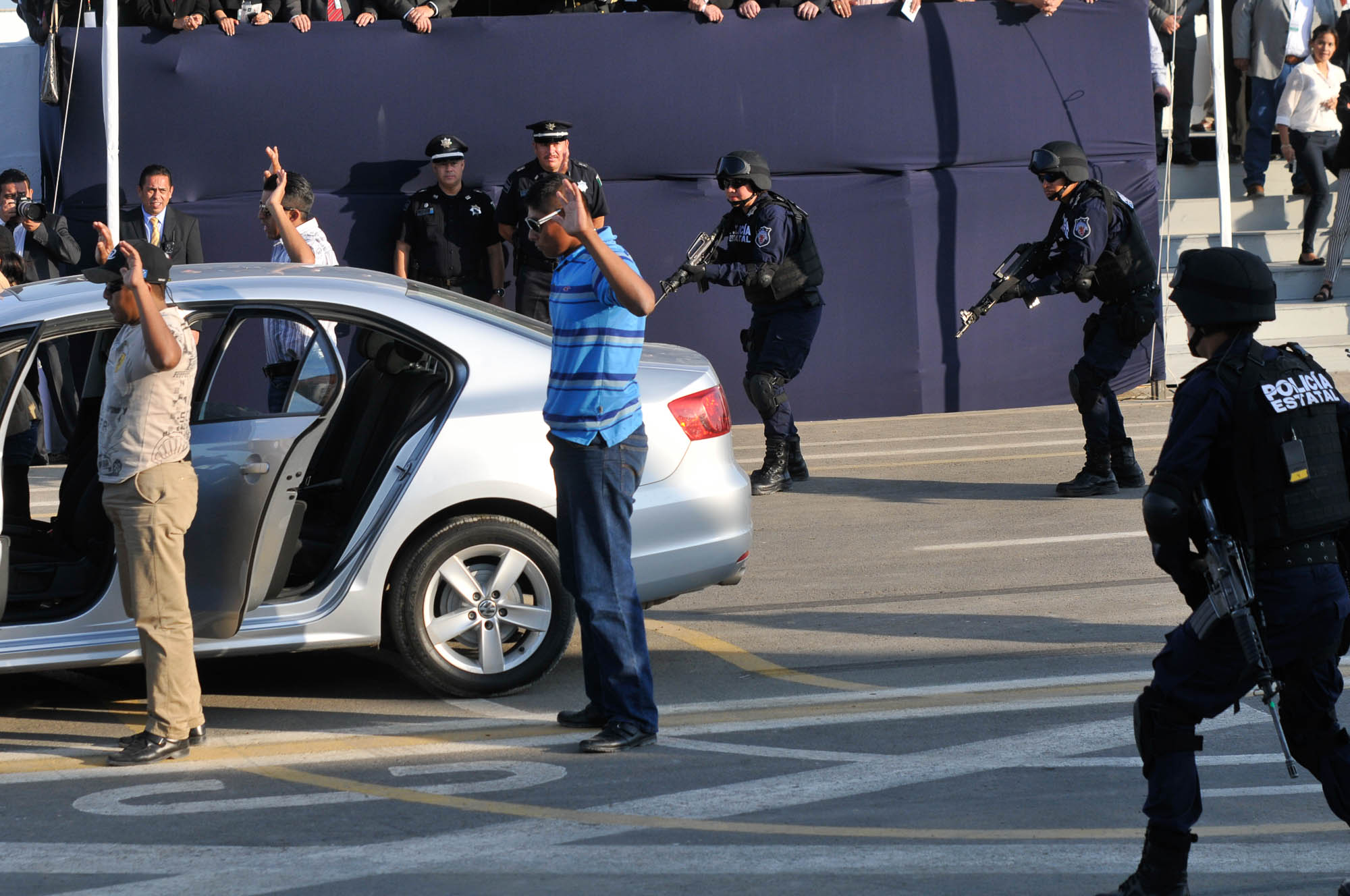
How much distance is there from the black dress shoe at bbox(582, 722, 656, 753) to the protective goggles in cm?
557

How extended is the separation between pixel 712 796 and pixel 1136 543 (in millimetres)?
4409

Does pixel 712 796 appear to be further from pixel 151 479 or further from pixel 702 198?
pixel 702 198

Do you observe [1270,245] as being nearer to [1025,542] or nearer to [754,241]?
[754,241]

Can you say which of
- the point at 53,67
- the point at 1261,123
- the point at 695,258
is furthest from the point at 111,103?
the point at 1261,123

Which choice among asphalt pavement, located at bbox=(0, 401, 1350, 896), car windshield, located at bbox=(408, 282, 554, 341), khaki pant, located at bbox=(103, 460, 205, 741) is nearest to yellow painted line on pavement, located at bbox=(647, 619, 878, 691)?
asphalt pavement, located at bbox=(0, 401, 1350, 896)

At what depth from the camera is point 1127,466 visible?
10375mm

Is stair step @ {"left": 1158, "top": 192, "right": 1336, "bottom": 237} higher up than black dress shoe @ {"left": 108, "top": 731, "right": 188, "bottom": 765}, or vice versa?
stair step @ {"left": 1158, "top": 192, "right": 1336, "bottom": 237}

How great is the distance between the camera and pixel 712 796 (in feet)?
16.9

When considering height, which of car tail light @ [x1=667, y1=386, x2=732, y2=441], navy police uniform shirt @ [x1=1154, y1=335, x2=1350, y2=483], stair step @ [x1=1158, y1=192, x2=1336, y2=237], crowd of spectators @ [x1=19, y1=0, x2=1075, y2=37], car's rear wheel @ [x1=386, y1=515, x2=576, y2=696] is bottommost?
car's rear wheel @ [x1=386, y1=515, x2=576, y2=696]

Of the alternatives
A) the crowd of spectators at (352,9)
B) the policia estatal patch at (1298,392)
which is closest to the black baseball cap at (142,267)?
the policia estatal patch at (1298,392)

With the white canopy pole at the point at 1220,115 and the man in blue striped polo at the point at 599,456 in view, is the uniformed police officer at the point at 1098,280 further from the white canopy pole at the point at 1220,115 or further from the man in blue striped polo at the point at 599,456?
the man in blue striped polo at the point at 599,456

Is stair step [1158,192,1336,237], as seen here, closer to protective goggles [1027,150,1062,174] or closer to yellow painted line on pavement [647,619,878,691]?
protective goggles [1027,150,1062,174]

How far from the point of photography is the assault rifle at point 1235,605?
395 centimetres

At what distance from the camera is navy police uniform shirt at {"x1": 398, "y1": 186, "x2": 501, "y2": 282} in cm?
1254
